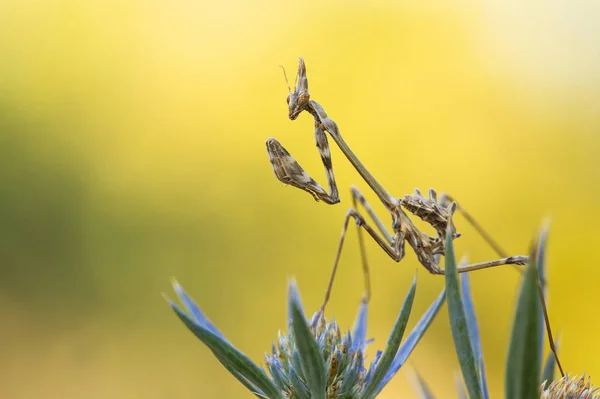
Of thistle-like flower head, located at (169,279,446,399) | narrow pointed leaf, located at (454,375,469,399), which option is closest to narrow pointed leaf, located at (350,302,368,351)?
thistle-like flower head, located at (169,279,446,399)

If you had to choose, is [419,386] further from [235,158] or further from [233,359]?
[235,158]

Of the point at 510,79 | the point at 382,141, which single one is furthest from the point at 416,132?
the point at 510,79

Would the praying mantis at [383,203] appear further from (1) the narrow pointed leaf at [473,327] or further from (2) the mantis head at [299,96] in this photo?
(1) the narrow pointed leaf at [473,327]

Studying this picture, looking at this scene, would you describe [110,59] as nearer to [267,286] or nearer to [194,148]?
[194,148]

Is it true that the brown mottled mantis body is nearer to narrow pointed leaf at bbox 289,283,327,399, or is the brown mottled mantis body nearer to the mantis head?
the mantis head

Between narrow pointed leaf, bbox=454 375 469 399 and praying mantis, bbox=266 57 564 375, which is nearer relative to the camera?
narrow pointed leaf, bbox=454 375 469 399

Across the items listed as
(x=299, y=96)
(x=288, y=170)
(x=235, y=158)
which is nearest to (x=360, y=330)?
(x=288, y=170)

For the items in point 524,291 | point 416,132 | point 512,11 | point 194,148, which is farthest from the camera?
point 194,148
